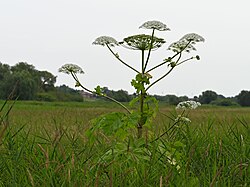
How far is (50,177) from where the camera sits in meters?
1.92

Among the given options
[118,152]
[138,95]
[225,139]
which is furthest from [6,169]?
[225,139]

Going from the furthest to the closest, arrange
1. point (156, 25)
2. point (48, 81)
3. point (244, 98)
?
point (244, 98) < point (156, 25) < point (48, 81)

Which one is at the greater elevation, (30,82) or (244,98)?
(244,98)

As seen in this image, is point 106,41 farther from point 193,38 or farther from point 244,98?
point 244,98

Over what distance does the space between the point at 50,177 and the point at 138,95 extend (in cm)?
135

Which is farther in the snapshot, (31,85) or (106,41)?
(31,85)

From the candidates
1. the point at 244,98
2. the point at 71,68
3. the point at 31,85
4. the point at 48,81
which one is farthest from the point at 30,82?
the point at 244,98

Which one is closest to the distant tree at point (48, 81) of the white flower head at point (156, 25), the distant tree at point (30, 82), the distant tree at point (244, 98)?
the distant tree at point (30, 82)

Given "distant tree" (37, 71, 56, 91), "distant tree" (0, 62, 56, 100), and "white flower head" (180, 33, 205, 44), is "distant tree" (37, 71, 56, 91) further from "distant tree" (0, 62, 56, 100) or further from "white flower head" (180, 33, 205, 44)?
"white flower head" (180, 33, 205, 44)

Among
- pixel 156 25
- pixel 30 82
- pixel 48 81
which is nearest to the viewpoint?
pixel 48 81

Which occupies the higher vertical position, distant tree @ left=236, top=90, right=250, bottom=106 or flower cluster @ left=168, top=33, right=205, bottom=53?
distant tree @ left=236, top=90, right=250, bottom=106

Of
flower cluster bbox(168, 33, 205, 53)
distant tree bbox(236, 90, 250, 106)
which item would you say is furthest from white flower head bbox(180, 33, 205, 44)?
distant tree bbox(236, 90, 250, 106)

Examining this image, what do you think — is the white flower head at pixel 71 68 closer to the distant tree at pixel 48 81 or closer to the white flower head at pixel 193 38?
the distant tree at pixel 48 81

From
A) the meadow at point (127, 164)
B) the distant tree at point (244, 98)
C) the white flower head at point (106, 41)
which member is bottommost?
the meadow at point (127, 164)
